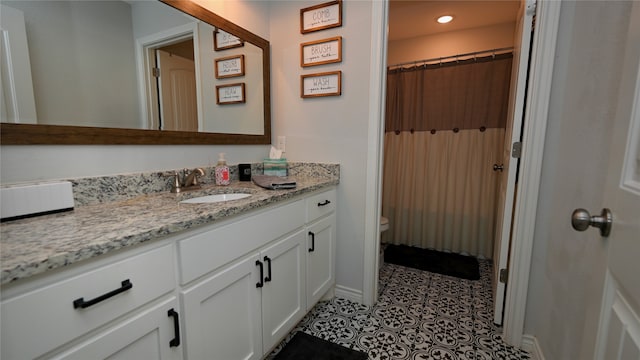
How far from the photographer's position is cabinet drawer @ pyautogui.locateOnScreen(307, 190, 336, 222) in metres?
1.51

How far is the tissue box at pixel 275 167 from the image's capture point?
185 cm

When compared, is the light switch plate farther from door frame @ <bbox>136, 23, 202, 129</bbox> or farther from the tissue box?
door frame @ <bbox>136, 23, 202, 129</bbox>

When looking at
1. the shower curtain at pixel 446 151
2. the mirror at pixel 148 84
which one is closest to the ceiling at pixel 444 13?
the shower curtain at pixel 446 151

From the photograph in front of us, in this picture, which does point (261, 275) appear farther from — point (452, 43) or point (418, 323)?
point (452, 43)

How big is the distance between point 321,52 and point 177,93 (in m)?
0.89

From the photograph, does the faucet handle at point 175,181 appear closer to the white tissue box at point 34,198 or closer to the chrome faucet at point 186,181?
the chrome faucet at point 186,181

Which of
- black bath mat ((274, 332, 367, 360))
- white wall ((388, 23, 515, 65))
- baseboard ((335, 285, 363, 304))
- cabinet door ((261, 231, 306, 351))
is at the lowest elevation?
black bath mat ((274, 332, 367, 360))

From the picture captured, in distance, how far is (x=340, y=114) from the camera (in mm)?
1748

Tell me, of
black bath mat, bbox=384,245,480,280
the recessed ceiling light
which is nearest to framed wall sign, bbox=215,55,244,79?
the recessed ceiling light

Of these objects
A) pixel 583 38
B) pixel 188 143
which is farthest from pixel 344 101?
pixel 583 38

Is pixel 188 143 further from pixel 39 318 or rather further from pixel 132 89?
pixel 39 318

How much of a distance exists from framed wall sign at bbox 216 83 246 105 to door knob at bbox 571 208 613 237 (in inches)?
64.0

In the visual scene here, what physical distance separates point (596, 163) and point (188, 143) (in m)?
1.71

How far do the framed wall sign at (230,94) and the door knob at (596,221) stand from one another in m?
1.63
